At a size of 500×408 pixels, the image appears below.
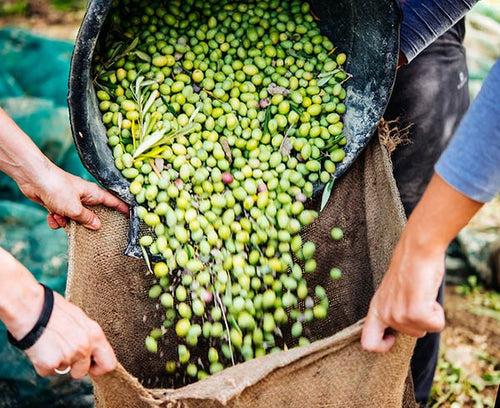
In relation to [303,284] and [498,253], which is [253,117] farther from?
[498,253]

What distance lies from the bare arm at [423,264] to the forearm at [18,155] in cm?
110

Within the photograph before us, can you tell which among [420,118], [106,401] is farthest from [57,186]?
[420,118]

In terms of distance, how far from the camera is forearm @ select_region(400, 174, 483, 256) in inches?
45.1

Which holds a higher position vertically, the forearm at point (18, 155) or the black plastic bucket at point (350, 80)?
the black plastic bucket at point (350, 80)

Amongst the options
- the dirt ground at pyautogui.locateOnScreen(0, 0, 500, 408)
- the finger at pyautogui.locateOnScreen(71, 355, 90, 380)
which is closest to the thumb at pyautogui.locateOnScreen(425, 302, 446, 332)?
the finger at pyautogui.locateOnScreen(71, 355, 90, 380)

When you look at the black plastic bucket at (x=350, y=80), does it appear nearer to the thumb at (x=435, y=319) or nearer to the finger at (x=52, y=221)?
the finger at (x=52, y=221)

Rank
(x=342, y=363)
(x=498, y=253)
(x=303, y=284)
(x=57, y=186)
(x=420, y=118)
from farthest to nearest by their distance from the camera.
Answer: (x=498, y=253), (x=420, y=118), (x=303, y=284), (x=57, y=186), (x=342, y=363)

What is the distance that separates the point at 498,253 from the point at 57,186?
2418mm

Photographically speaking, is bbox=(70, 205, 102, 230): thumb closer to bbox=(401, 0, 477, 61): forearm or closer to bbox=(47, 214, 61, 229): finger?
bbox=(47, 214, 61, 229): finger

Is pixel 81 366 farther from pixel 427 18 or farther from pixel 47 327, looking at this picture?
pixel 427 18

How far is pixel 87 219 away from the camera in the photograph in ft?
5.73

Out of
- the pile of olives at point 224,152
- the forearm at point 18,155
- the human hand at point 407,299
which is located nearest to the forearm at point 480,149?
the human hand at point 407,299

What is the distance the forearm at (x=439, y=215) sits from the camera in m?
1.15

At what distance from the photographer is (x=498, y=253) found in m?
Answer: 3.07
